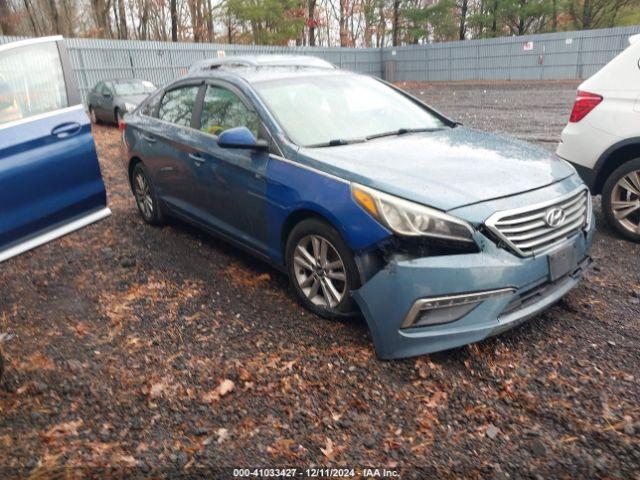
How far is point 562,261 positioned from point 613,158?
2205mm

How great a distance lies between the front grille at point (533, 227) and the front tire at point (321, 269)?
85 cm

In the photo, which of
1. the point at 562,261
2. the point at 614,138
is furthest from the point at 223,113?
the point at 614,138

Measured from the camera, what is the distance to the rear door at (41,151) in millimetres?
3473

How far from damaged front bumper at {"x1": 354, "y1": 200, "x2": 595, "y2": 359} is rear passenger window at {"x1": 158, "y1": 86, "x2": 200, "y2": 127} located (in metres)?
2.70

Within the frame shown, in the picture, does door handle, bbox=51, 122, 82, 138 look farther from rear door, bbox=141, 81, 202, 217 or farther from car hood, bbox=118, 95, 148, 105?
car hood, bbox=118, 95, 148, 105

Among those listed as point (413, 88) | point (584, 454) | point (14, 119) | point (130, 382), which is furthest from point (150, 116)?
point (413, 88)

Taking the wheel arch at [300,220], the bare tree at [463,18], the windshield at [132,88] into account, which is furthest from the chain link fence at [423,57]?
the wheel arch at [300,220]

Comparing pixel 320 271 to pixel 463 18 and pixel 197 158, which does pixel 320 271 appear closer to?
pixel 197 158

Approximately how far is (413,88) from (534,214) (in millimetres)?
26918

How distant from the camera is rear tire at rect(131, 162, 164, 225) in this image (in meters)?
5.53

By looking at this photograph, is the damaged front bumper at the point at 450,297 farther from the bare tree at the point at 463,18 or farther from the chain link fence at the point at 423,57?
the bare tree at the point at 463,18

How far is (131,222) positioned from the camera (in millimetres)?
6074

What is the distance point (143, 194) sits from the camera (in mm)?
5793

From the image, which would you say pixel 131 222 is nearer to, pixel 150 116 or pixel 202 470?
pixel 150 116
